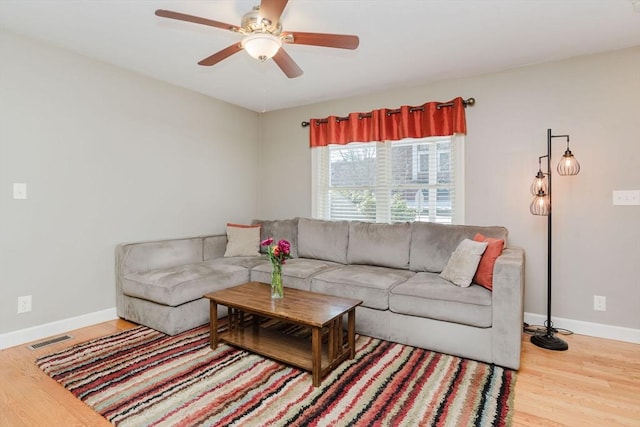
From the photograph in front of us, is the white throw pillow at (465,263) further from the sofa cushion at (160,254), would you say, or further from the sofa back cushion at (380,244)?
the sofa cushion at (160,254)

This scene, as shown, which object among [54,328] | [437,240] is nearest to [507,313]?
[437,240]

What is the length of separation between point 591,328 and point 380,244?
6.25 ft

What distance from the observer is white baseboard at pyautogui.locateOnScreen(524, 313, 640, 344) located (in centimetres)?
279

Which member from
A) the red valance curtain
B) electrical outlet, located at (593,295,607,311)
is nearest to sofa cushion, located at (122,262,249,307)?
the red valance curtain

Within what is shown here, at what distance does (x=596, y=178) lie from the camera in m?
2.92

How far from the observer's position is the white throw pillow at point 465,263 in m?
2.57

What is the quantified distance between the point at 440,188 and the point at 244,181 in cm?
257

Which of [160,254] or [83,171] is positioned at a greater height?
[83,171]

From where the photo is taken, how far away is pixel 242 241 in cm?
405

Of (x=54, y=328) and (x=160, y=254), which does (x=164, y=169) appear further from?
(x=54, y=328)

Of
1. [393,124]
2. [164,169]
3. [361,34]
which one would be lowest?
[164,169]

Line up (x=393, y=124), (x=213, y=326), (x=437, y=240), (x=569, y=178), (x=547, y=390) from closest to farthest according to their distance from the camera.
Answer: (x=547, y=390) < (x=213, y=326) < (x=569, y=178) < (x=437, y=240) < (x=393, y=124)

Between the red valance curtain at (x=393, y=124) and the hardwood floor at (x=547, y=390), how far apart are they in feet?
7.05

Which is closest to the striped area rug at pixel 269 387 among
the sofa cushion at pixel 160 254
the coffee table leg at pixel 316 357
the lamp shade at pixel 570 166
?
the coffee table leg at pixel 316 357
